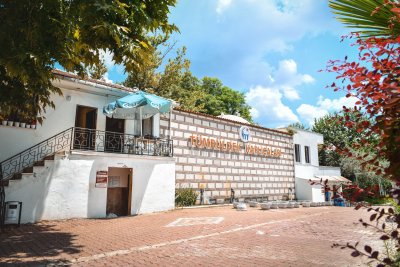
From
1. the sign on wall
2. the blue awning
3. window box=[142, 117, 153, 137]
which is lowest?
the sign on wall

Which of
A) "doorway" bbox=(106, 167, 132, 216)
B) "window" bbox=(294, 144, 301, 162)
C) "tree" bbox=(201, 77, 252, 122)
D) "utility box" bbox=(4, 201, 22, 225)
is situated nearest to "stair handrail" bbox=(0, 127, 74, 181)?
"utility box" bbox=(4, 201, 22, 225)

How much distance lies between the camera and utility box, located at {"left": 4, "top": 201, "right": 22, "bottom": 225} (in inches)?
360

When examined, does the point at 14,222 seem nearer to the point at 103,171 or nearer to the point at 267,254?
the point at 103,171

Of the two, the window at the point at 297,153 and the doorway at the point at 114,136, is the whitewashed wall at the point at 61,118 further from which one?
the window at the point at 297,153

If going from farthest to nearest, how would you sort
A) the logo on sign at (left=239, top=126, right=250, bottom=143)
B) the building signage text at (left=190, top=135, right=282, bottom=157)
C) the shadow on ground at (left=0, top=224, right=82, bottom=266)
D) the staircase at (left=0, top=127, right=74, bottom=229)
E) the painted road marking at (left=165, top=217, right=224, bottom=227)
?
the logo on sign at (left=239, top=126, right=250, bottom=143)
the building signage text at (left=190, top=135, right=282, bottom=157)
the painted road marking at (left=165, top=217, right=224, bottom=227)
the staircase at (left=0, top=127, right=74, bottom=229)
the shadow on ground at (left=0, top=224, right=82, bottom=266)

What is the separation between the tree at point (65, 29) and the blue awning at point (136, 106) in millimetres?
6249

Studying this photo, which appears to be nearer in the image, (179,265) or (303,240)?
(179,265)

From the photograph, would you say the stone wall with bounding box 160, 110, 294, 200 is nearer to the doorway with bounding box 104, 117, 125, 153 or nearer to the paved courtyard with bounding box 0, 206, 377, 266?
the doorway with bounding box 104, 117, 125, 153

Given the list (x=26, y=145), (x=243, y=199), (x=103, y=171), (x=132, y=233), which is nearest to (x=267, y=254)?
(x=132, y=233)

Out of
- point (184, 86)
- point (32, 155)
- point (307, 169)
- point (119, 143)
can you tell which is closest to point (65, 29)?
point (32, 155)

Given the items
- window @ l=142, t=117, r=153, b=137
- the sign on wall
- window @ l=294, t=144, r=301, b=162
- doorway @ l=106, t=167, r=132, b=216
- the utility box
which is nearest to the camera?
the utility box

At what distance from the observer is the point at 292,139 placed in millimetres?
24531

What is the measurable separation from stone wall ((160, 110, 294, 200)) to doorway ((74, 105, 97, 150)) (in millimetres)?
3647

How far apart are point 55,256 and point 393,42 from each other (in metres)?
6.92
